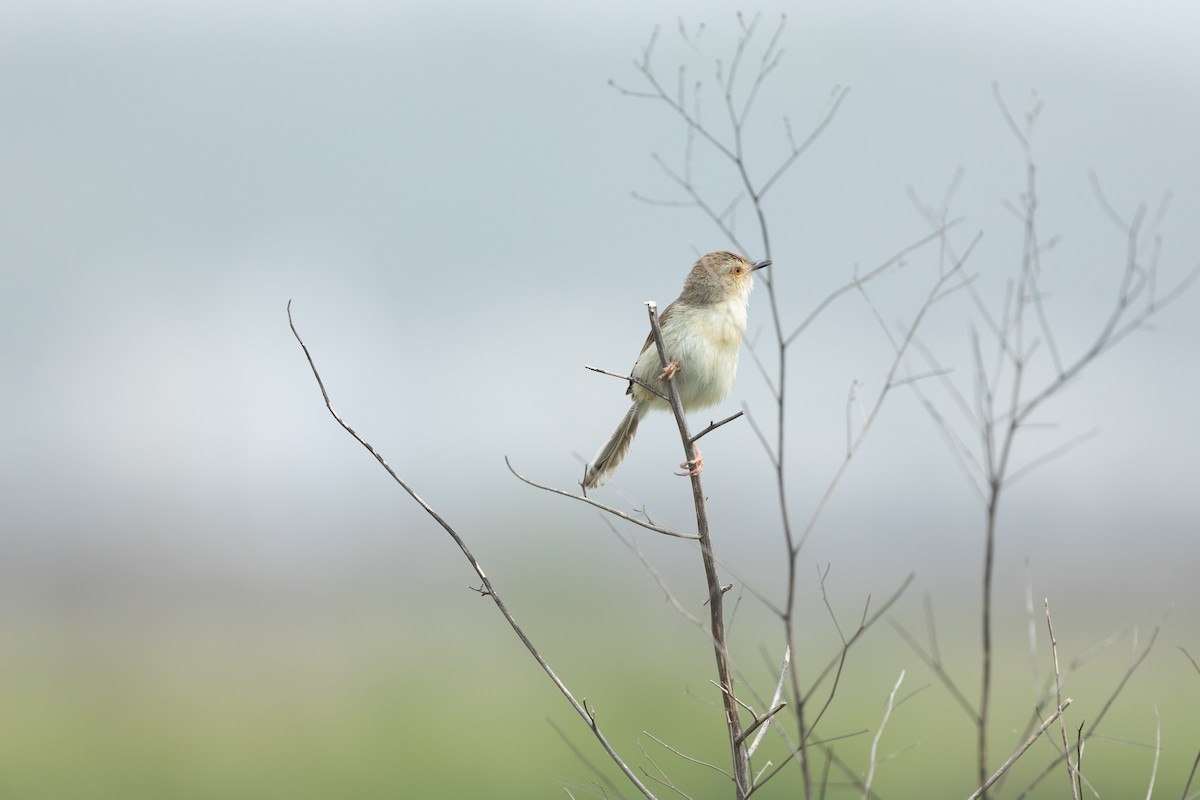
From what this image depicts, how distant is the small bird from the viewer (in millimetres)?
4949

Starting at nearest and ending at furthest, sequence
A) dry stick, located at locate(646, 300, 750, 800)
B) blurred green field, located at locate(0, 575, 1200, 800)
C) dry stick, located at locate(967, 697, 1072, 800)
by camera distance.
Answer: dry stick, located at locate(967, 697, 1072, 800), dry stick, located at locate(646, 300, 750, 800), blurred green field, located at locate(0, 575, 1200, 800)

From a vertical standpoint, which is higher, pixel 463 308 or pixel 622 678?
pixel 463 308

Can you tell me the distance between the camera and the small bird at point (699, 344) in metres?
4.95

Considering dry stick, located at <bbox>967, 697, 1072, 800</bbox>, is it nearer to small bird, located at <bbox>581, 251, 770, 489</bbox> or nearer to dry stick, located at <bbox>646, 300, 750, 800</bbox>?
dry stick, located at <bbox>646, 300, 750, 800</bbox>

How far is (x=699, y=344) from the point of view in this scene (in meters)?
4.96

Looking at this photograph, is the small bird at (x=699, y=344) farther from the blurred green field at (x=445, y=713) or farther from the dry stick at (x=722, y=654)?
the dry stick at (x=722, y=654)

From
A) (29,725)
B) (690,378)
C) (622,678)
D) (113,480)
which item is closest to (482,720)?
(622,678)

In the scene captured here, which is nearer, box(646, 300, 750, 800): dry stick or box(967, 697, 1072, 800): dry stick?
box(967, 697, 1072, 800): dry stick

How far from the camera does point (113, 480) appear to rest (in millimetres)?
152000

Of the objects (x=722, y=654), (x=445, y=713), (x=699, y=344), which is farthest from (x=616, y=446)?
(x=445, y=713)

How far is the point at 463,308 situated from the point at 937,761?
163754mm

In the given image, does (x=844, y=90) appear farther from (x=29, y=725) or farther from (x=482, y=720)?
(x=29, y=725)

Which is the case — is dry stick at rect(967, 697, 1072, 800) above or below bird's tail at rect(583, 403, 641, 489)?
below

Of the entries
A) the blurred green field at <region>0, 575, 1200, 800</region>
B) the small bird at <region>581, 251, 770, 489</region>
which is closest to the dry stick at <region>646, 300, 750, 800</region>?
the blurred green field at <region>0, 575, 1200, 800</region>
